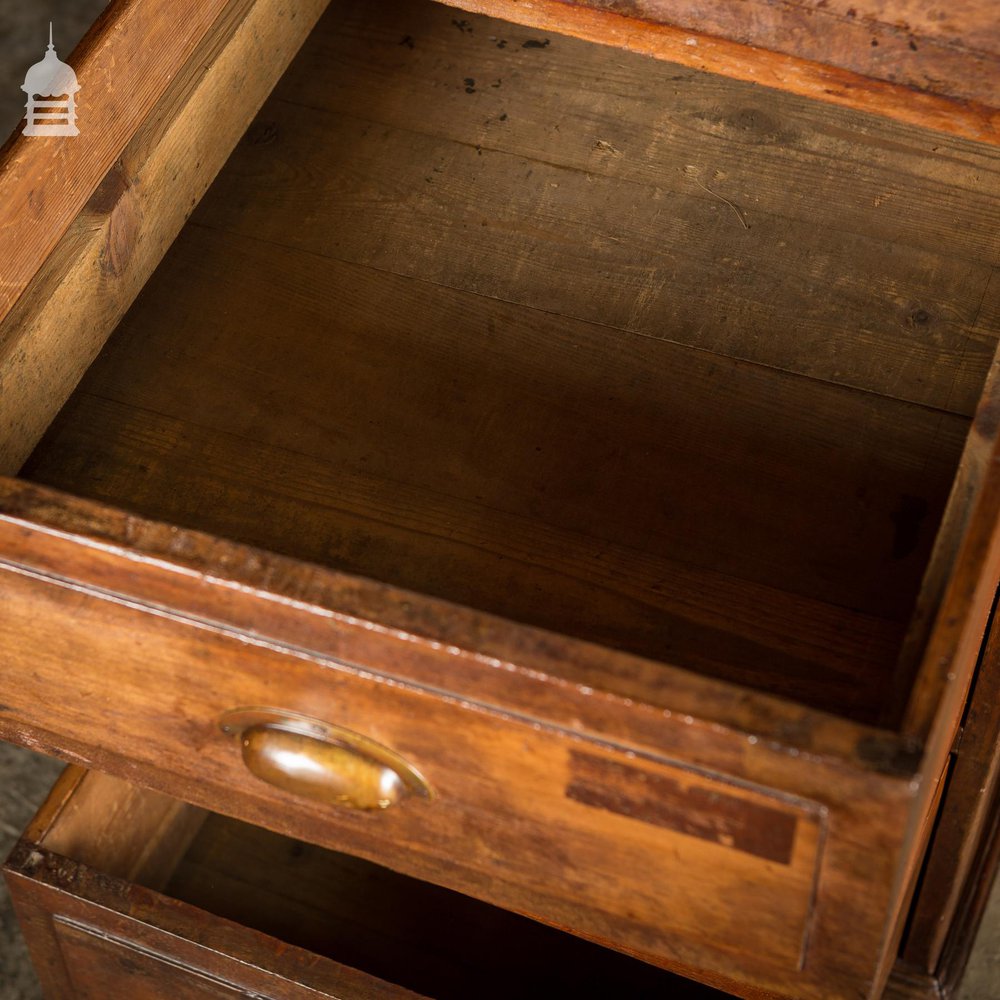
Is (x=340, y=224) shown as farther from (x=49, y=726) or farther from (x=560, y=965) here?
(x=560, y=965)

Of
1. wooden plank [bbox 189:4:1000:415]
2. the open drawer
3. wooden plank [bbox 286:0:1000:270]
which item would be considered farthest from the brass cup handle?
wooden plank [bbox 286:0:1000:270]

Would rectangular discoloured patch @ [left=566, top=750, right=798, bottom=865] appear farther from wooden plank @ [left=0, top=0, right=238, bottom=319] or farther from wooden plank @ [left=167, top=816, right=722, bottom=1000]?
wooden plank @ [left=167, top=816, right=722, bottom=1000]

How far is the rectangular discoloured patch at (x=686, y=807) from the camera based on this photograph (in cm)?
56

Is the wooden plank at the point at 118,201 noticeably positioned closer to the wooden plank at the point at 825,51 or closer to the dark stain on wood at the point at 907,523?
the wooden plank at the point at 825,51

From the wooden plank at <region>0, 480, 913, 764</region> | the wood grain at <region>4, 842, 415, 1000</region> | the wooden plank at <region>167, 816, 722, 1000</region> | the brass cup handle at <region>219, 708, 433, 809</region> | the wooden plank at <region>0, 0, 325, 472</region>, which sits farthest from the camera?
the wooden plank at <region>167, 816, 722, 1000</region>

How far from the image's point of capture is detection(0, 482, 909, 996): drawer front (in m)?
0.55

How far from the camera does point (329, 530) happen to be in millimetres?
761

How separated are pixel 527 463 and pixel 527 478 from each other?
13 mm

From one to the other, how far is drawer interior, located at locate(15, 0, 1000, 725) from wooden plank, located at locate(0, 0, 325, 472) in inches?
0.8

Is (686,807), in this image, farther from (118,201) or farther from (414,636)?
(118,201)

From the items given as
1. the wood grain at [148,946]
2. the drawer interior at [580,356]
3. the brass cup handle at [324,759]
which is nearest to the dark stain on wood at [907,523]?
the drawer interior at [580,356]

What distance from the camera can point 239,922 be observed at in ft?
3.60

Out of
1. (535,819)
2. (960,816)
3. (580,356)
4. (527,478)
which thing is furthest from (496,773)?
(960,816)

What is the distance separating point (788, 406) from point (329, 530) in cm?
30
